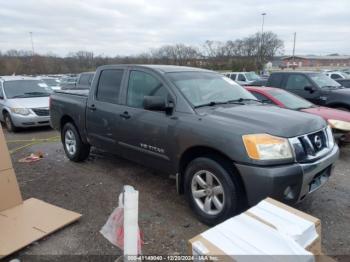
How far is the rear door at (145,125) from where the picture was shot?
3908 millimetres

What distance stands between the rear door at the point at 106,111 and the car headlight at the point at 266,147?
2124 millimetres

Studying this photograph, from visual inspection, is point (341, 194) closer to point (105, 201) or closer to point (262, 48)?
point (105, 201)

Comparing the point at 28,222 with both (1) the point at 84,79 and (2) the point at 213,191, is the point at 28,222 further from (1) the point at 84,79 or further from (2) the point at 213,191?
Answer: (1) the point at 84,79

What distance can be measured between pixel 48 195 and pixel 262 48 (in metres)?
53.8

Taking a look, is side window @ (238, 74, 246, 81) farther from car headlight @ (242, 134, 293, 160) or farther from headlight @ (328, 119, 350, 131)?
car headlight @ (242, 134, 293, 160)

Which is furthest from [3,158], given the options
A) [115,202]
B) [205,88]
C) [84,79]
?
[84,79]

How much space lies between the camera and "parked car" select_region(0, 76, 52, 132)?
30.3 feet

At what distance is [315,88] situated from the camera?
28.0 feet

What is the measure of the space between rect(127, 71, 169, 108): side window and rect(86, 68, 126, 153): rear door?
0.70 ft

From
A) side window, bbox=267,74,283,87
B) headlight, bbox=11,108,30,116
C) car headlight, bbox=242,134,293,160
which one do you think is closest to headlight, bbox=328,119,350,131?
car headlight, bbox=242,134,293,160

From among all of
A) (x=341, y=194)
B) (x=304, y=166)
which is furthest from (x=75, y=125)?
(x=341, y=194)

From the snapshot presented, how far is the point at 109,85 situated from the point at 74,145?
1509mm

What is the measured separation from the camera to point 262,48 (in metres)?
53.6

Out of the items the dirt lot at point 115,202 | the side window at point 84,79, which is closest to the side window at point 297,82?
the dirt lot at point 115,202
